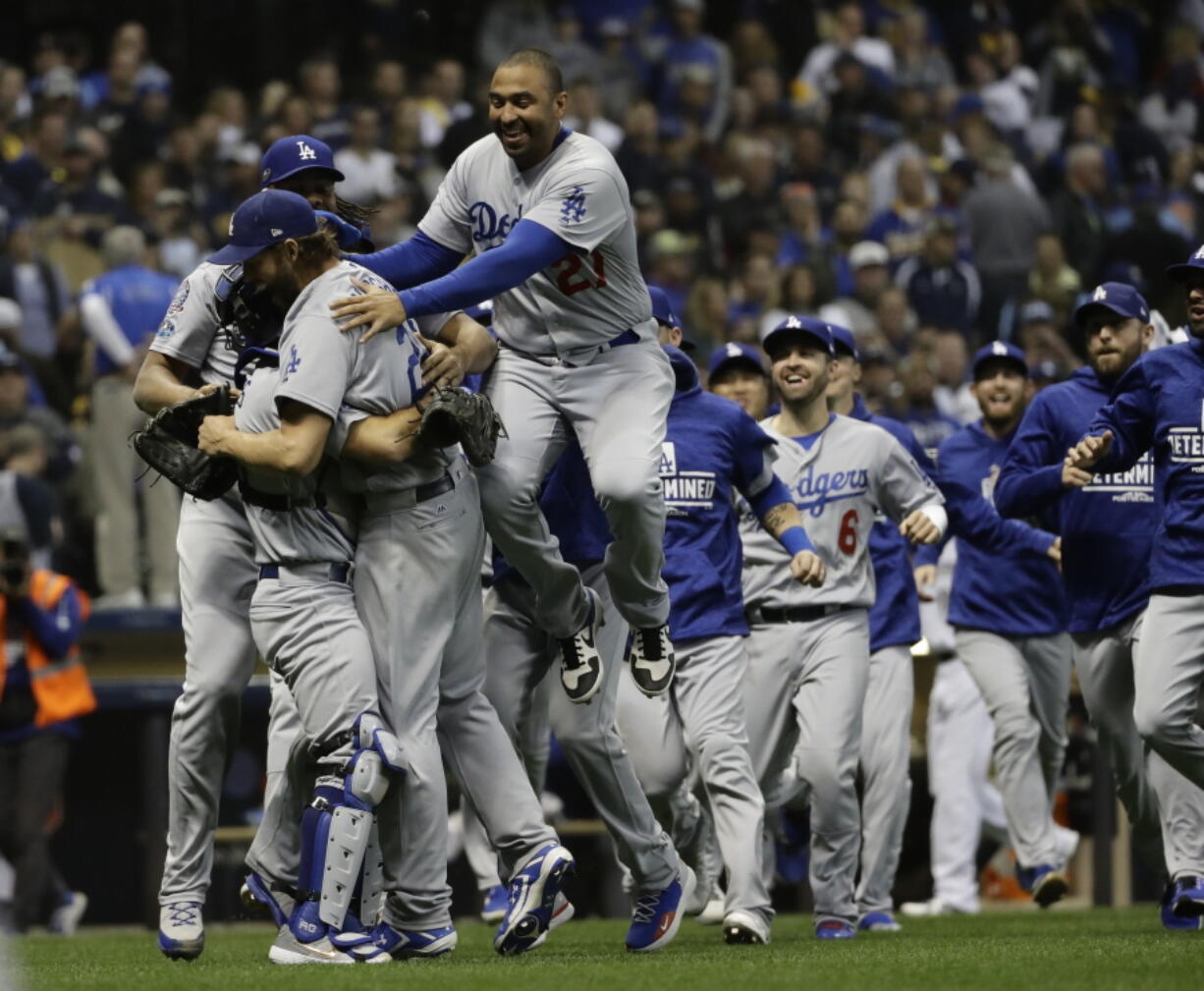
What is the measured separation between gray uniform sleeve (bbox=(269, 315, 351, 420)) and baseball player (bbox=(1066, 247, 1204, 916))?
2.86 meters

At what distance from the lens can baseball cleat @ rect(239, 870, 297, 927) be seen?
290 inches

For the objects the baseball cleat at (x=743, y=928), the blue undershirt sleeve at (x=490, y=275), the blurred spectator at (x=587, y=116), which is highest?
the blurred spectator at (x=587, y=116)

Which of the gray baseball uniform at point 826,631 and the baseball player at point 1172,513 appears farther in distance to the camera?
the gray baseball uniform at point 826,631

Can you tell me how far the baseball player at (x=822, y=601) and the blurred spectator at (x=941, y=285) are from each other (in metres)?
7.03

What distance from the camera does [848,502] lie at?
916 centimetres

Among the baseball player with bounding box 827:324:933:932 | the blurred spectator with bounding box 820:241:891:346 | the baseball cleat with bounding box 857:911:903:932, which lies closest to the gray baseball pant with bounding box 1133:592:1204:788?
the baseball player with bounding box 827:324:933:932

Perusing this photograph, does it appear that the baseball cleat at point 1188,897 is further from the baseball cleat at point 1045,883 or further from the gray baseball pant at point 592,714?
the gray baseball pant at point 592,714

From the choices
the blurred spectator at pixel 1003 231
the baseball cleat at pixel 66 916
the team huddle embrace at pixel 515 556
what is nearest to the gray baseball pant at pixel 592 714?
the team huddle embrace at pixel 515 556

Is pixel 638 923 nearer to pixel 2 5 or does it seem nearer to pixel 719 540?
pixel 719 540

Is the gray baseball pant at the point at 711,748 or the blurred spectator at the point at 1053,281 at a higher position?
the blurred spectator at the point at 1053,281

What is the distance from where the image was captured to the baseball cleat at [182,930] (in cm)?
718

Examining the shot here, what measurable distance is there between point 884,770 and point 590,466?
2869mm

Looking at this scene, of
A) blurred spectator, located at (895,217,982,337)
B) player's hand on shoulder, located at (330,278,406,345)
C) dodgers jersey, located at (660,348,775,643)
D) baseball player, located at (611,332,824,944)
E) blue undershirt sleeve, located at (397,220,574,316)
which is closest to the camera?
player's hand on shoulder, located at (330,278,406,345)

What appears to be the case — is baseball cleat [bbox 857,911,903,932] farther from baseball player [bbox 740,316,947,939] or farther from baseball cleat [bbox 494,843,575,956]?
baseball cleat [bbox 494,843,575,956]
